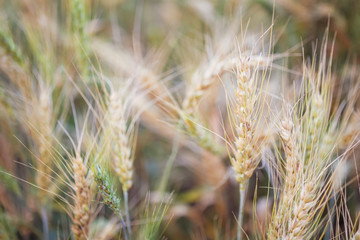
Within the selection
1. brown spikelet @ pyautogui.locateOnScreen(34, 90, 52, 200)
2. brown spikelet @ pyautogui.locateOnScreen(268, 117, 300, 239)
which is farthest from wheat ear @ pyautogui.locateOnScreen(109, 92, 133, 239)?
brown spikelet @ pyautogui.locateOnScreen(268, 117, 300, 239)

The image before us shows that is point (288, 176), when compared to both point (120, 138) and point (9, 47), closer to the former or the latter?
point (120, 138)

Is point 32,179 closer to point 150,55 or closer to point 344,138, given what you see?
point 150,55

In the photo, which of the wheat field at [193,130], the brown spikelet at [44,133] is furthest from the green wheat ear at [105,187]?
the brown spikelet at [44,133]

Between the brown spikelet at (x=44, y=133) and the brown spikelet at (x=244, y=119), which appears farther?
the brown spikelet at (x=44, y=133)

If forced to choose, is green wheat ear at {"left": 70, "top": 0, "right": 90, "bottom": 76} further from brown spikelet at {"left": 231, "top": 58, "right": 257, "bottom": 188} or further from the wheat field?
brown spikelet at {"left": 231, "top": 58, "right": 257, "bottom": 188}

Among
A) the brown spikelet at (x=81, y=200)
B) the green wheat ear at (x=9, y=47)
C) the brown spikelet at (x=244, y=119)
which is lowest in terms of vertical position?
the brown spikelet at (x=81, y=200)

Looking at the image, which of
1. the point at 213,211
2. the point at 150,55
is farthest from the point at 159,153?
the point at 150,55

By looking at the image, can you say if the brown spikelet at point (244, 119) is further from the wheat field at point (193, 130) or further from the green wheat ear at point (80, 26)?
the green wheat ear at point (80, 26)
